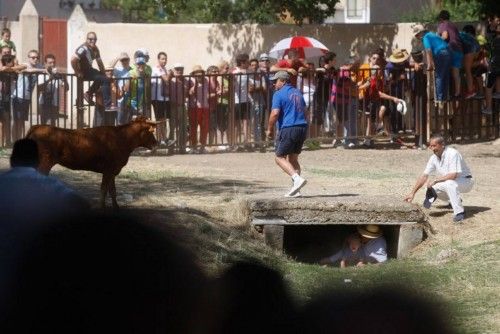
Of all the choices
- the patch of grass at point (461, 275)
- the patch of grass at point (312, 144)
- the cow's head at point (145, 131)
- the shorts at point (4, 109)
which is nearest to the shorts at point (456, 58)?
the patch of grass at point (312, 144)

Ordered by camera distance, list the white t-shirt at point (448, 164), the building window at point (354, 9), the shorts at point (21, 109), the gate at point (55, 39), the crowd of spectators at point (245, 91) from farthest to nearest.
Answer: the building window at point (354, 9) < the gate at point (55, 39) < the crowd of spectators at point (245, 91) < the shorts at point (21, 109) < the white t-shirt at point (448, 164)

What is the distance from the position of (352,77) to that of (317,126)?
101 centimetres

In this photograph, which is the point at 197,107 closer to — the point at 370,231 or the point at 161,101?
the point at 161,101

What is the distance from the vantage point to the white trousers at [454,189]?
41.8ft

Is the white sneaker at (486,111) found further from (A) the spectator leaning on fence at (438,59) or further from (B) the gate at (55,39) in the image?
(B) the gate at (55,39)

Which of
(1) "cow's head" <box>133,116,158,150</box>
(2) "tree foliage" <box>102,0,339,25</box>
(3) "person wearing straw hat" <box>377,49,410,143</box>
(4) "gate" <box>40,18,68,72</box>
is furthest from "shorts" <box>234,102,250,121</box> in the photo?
(4) "gate" <box>40,18,68,72</box>

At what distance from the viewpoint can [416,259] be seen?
40.3 feet

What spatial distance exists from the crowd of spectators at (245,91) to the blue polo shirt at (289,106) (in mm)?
5211

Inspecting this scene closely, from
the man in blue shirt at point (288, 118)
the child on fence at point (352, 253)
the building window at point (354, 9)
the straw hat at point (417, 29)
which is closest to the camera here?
the man in blue shirt at point (288, 118)

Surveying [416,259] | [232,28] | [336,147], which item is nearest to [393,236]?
[416,259]

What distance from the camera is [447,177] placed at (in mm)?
12727

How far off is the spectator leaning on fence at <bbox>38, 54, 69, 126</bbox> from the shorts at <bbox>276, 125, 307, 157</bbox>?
620 centimetres

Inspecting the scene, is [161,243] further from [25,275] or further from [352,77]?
[352,77]

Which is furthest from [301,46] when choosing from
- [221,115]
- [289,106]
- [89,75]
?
[289,106]
